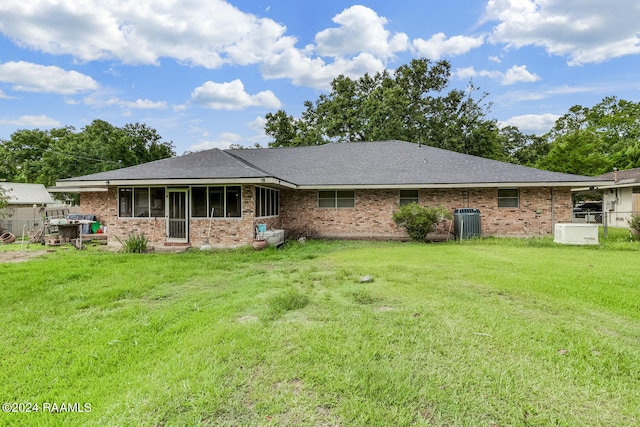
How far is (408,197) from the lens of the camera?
1416 centimetres

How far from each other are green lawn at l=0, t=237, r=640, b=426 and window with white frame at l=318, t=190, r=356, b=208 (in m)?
7.94

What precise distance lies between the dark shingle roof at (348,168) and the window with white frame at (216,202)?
0.68 m

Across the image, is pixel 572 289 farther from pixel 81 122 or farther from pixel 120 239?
pixel 81 122

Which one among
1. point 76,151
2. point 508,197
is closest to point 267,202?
point 508,197

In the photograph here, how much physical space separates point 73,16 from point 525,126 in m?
41.7

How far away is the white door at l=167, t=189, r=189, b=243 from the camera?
38.9 ft

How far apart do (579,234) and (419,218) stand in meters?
5.23

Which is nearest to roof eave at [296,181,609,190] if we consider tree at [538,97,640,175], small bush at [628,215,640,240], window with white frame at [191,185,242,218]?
small bush at [628,215,640,240]

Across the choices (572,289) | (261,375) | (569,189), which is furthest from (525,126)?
(261,375)

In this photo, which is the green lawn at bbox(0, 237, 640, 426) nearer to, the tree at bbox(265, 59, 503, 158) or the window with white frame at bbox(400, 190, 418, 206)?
the window with white frame at bbox(400, 190, 418, 206)

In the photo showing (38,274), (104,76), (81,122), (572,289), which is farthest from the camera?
(81,122)

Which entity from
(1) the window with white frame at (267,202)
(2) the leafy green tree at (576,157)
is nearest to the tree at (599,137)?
(2) the leafy green tree at (576,157)

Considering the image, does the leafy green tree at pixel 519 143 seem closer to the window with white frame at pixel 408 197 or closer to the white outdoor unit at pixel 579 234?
the window with white frame at pixel 408 197

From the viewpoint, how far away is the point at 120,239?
39.7 ft
